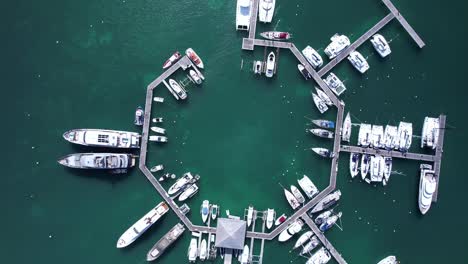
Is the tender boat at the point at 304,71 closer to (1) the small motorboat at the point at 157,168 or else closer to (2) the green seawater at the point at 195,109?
(2) the green seawater at the point at 195,109

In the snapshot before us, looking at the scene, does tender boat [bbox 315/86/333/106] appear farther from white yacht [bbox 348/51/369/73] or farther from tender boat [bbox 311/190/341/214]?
tender boat [bbox 311/190/341/214]

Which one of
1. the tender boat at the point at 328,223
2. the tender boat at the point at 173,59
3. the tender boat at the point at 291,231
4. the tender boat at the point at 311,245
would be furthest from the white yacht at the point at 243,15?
the tender boat at the point at 311,245

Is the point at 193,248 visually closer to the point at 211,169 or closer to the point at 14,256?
the point at 211,169

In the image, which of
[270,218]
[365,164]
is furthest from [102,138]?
[365,164]

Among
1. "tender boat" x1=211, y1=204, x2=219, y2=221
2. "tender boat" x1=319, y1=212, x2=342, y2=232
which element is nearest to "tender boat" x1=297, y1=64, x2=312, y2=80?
"tender boat" x1=319, y1=212, x2=342, y2=232

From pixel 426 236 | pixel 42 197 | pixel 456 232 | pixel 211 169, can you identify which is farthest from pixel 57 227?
pixel 456 232

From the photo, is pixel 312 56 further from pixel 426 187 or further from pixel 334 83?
pixel 426 187
